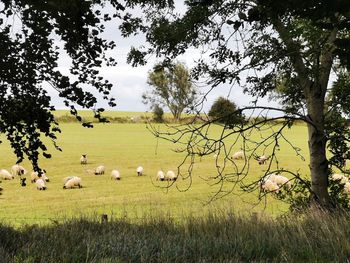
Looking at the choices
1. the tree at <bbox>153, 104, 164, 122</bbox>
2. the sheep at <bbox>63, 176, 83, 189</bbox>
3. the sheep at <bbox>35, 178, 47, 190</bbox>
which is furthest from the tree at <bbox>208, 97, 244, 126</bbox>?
the tree at <bbox>153, 104, 164, 122</bbox>

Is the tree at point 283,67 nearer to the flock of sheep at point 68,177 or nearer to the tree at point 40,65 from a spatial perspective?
the tree at point 40,65

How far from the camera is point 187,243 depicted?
23.4ft

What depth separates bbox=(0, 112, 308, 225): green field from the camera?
1454 centimetres

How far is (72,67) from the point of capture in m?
8.62

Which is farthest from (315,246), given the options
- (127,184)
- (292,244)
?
(127,184)

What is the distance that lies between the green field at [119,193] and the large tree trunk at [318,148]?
1.95m

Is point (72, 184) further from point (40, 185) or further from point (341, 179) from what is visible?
point (341, 179)

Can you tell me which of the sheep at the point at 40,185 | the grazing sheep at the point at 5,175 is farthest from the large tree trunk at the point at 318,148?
Answer: the grazing sheep at the point at 5,175

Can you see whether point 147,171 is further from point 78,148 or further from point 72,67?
point 72,67

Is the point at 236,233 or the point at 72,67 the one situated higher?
the point at 72,67

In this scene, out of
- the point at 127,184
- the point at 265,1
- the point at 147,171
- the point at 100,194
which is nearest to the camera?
the point at 265,1

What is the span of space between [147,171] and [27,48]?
68.2ft

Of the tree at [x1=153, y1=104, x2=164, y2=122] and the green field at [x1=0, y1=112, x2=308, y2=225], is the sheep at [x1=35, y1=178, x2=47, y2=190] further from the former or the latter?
the tree at [x1=153, y1=104, x2=164, y2=122]

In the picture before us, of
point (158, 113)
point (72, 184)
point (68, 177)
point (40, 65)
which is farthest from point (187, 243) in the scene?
point (158, 113)
